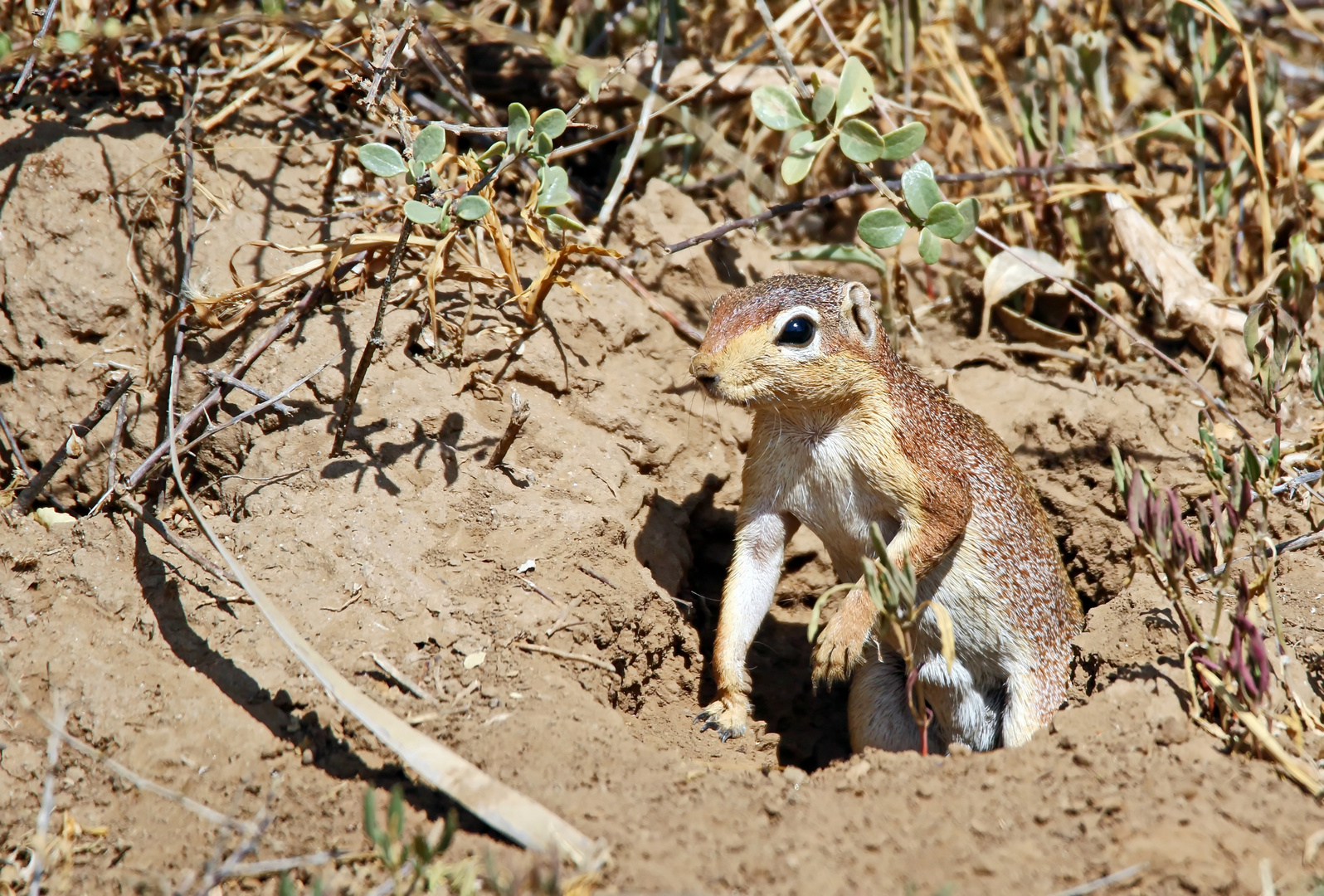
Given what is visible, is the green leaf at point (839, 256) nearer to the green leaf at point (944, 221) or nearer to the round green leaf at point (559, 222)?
the green leaf at point (944, 221)

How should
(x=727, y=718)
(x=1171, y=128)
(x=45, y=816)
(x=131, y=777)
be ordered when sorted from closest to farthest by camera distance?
(x=45, y=816), (x=131, y=777), (x=727, y=718), (x=1171, y=128)

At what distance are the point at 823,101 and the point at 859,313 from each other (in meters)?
1.03

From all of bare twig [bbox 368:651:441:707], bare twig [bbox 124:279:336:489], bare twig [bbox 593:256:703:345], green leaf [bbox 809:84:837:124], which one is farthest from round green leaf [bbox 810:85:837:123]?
bare twig [bbox 368:651:441:707]

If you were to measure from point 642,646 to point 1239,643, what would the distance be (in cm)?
210

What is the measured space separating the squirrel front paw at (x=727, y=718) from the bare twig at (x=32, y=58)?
3.62m

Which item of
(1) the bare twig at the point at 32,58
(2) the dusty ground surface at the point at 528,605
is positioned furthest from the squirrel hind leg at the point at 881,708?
(1) the bare twig at the point at 32,58

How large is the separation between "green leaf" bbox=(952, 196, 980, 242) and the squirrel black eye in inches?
41.9

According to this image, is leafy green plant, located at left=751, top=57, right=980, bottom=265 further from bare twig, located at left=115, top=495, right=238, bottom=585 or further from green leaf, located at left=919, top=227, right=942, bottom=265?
bare twig, located at left=115, top=495, right=238, bottom=585

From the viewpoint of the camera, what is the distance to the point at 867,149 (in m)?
4.34

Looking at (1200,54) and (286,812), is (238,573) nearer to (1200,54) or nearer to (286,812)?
(286,812)

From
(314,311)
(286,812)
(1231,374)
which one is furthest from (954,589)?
(314,311)

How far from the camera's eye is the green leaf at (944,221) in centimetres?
422

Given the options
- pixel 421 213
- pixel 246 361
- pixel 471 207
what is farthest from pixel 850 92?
pixel 246 361

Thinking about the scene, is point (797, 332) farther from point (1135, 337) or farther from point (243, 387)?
point (243, 387)
